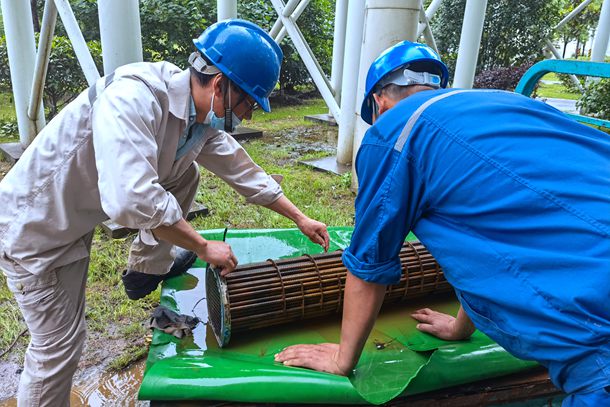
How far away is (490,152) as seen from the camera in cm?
141

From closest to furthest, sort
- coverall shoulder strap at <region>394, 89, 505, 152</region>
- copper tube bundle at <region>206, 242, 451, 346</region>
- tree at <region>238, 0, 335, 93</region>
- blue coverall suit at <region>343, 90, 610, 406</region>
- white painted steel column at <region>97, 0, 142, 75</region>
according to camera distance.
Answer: blue coverall suit at <region>343, 90, 610, 406</region>
coverall shoulder strap at <region>394, 89, 505, 152</region>
copper tube bundle at <region>206, 242, 451, 346</region>
white painted steel column at <region>97, 0, 142, 75</region>
tree at <region>238, 0, 335, 93</region>

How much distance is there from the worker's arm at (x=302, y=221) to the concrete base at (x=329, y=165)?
378 cm

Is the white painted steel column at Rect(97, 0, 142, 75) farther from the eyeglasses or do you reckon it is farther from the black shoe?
the eyeglasses

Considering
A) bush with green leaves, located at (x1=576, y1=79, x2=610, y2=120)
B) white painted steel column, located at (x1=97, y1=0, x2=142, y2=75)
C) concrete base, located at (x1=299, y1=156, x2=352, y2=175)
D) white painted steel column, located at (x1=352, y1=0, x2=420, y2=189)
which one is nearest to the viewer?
white painted steel column, located at (x1=97, y1=0, x2=142, y2=75)

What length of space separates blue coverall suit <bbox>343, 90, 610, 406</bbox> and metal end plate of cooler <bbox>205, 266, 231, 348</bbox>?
110 centimetres

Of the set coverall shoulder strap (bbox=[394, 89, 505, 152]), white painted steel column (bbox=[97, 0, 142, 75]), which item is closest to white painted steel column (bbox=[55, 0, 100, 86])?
white painted steel column (bbox=[97, 0, 142, 75])

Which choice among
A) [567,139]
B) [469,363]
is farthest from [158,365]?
[567,139]

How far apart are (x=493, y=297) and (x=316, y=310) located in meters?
1.52

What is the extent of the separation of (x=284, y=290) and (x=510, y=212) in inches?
63.3

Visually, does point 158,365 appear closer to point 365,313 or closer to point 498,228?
point 365,313

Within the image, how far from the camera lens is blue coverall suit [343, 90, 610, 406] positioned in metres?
1.31

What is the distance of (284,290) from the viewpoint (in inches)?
107

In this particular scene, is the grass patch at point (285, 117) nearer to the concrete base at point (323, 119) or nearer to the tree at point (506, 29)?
the concrete base at point (323, 119)

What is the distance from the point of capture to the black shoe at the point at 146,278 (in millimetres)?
3172
